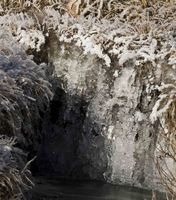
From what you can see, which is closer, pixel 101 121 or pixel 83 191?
pixel 83 191

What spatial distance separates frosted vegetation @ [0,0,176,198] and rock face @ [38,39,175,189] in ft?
0.30

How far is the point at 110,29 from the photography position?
20.8 ft

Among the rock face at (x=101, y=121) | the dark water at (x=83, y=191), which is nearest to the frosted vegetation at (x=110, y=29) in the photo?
the rock face at (x=101, y=121)

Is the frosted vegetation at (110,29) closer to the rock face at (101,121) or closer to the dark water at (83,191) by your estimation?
the rock face at (101,121)

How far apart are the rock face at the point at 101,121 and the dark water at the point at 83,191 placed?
0.67 feet

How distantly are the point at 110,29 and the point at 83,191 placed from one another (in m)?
1.79

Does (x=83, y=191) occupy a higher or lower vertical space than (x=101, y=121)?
lower

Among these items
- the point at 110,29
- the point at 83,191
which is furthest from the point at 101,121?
the point at 110,29

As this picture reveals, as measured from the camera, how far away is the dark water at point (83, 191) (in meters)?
5.21

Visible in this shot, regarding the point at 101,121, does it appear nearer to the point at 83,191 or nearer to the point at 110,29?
the point at 83,191

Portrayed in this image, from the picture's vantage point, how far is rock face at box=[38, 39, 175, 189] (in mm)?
5871

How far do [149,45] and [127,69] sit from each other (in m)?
0.33

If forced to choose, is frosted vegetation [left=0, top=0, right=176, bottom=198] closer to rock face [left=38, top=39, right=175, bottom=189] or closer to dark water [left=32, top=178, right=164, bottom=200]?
rock face [left=38, top=39, right=175, bottom=189]

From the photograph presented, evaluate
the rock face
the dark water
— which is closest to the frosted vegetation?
the rock face
